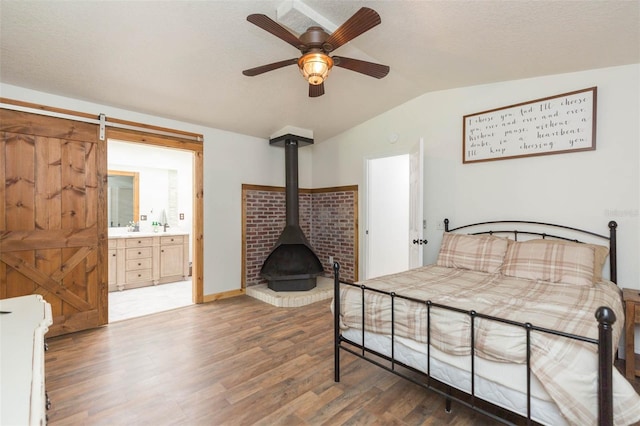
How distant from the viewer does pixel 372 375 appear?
233cm

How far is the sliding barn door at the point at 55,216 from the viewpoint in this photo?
2.83 m

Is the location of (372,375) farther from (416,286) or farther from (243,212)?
(243,212)

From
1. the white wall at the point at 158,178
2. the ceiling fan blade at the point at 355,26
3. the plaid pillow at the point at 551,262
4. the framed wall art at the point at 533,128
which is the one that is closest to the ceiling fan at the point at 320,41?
the ceiling fan blade at the point at 355,26

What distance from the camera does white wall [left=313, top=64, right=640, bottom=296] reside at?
2.55m

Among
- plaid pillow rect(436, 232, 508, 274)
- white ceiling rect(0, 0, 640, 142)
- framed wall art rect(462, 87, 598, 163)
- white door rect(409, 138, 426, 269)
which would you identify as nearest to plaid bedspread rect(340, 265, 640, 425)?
plaid pillow rect(436, 232, 508, 274)

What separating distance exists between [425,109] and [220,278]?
373cm

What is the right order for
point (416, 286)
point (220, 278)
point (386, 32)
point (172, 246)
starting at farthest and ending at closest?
point (172, 246), point (220, 278), point (386, 32), point (416, 286)

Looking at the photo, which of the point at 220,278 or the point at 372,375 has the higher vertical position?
the point at 220,278

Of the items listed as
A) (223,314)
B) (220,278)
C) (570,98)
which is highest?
(570,98)

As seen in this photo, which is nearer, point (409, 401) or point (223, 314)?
point (409, 401)

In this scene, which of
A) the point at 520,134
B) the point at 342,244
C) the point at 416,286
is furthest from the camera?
the point at 342,244

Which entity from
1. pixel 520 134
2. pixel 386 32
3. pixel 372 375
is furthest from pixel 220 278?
pixel 520 134

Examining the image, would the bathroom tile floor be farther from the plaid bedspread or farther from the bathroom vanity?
the plaid bedspread

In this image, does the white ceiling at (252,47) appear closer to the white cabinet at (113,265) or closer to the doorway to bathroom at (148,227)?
the doorway to bathroom at (148,227)
